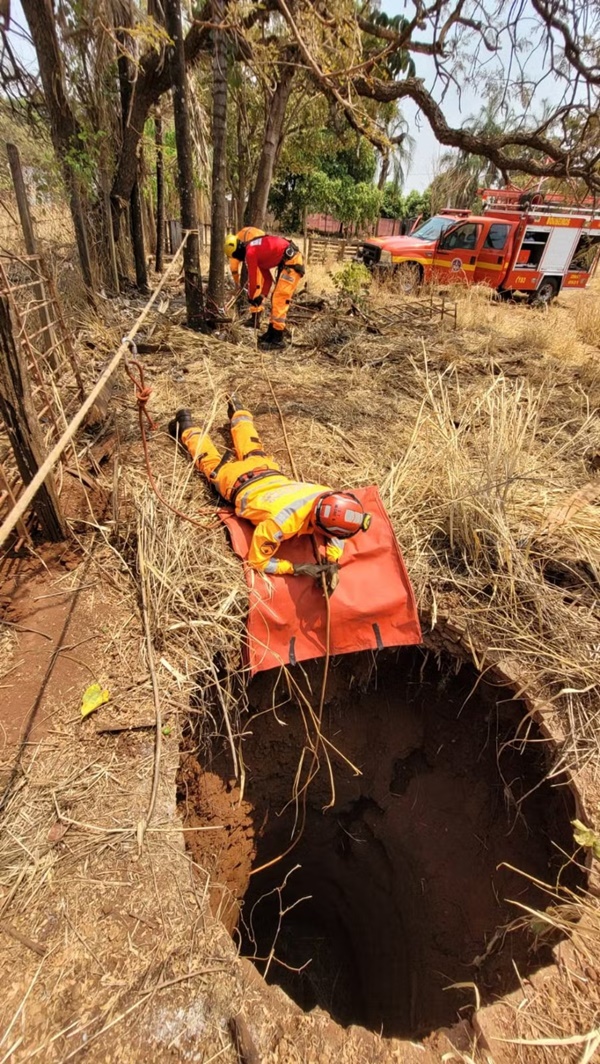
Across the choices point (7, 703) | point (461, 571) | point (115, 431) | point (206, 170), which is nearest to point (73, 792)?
point (7, 703)

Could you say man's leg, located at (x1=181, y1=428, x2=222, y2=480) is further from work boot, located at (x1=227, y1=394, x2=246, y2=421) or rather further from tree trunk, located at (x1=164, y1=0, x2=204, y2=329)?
tree trunk, located at (x1=164, y1=0, x2=204, y2=329)

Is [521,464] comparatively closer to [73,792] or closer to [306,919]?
[73,792]

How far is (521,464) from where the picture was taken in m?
3.48

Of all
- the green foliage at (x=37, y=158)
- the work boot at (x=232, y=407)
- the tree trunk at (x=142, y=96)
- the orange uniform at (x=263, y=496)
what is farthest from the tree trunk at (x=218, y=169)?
the orange uniform at (x=263, y=496)

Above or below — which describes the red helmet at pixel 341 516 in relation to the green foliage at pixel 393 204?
below

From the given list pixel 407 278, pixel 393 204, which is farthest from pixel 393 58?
pixel 393 204

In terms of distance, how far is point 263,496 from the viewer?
3.09 metres

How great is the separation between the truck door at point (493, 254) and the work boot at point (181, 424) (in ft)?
30.3

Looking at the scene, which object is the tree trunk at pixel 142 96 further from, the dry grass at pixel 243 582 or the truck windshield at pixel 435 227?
the truck windshield at pixel 435 227

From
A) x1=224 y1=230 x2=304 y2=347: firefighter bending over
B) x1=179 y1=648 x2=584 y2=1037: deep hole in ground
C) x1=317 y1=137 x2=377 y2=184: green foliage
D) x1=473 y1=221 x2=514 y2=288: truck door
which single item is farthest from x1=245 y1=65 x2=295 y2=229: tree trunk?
x1=317 y1=137 x2=377 y2=184: green foliage

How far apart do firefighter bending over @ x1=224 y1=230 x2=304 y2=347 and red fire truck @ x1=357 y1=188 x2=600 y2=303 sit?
520 cm

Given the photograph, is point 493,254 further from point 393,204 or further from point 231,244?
point 393,204

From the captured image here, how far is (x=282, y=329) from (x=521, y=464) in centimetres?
404

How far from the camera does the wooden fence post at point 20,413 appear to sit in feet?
7.63
